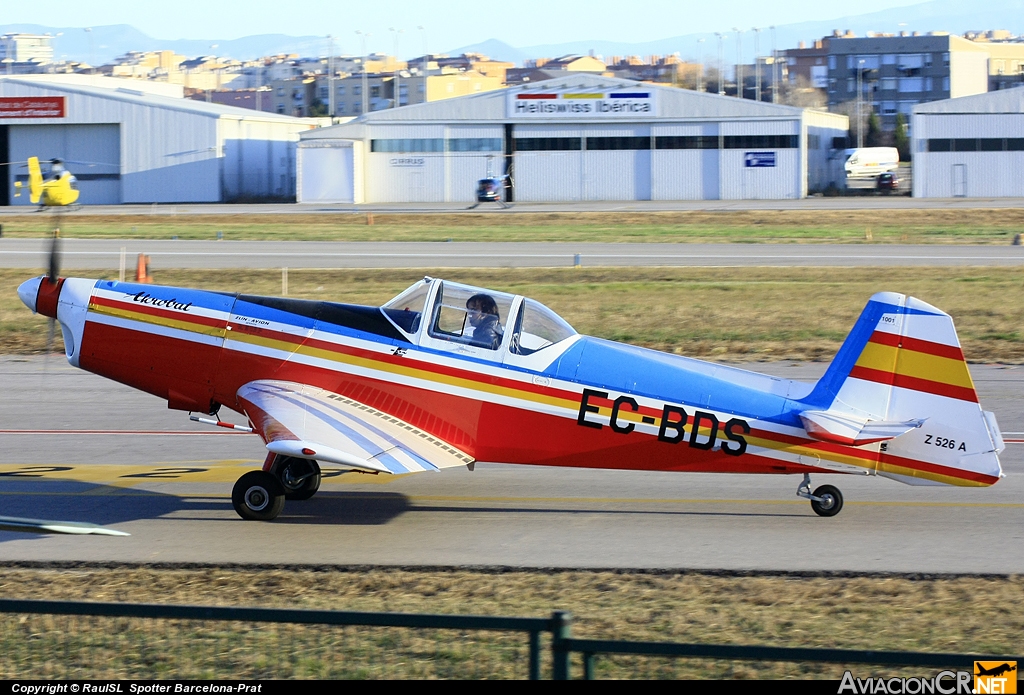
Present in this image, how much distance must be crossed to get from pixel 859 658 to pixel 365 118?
221 feet

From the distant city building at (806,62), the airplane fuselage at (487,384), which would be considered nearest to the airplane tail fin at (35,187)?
the airplane fuselage at (487,384)

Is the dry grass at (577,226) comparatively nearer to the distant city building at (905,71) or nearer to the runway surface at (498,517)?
the runway surface at (498,517)

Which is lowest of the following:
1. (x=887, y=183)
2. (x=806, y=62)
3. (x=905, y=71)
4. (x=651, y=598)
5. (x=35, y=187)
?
(x=651, y=598)

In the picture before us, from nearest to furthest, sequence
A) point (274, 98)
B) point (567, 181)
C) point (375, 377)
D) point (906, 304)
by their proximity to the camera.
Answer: point (906, 304) < point (375, 377) < point (567, 181) < point (274, 98)

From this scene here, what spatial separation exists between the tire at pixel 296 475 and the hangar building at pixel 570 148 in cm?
5825

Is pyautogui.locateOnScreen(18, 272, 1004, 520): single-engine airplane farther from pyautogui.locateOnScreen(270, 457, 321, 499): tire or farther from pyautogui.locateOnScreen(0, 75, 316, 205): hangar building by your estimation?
pyautogui.locateOnScreen(0, 75, 316, 205): hangar building

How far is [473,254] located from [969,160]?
4083 centimetres

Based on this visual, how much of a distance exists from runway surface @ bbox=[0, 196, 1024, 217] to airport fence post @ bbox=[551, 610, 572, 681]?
5225 cm

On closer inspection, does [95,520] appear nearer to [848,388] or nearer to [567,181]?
[848,388]

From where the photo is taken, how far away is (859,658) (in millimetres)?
3996

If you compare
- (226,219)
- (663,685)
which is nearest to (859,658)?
(663,685)

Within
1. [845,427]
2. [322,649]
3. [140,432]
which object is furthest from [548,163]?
[322,649]

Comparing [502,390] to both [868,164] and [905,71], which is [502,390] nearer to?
[868,164]

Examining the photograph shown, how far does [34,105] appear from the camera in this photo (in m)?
68.0
